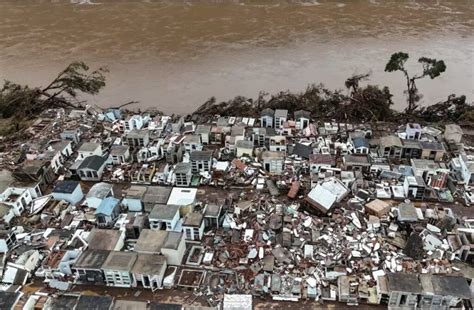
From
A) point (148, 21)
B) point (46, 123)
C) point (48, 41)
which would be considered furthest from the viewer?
point (148, 21)

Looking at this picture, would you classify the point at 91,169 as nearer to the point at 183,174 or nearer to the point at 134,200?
the point at 134,200

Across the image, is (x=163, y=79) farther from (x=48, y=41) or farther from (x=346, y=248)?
(x=346, y=248)

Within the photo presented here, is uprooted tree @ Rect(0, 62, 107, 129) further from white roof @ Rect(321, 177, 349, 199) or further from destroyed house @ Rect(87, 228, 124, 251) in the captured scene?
white roof @ Rect(321, 177, 349, 199)

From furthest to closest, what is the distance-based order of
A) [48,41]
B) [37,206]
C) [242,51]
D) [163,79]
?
[48,41], [242,51], [163,79], [37,206]

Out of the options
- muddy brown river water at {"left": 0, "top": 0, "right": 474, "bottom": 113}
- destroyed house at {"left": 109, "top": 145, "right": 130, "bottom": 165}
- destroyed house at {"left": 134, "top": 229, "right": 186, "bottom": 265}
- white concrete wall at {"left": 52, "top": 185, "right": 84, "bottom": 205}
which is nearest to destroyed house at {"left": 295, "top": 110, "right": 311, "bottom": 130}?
muddy brown river water at {"left": 0, "top": 0, "right": 474, "bottom": 113}

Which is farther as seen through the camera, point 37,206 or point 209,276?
point 37,206

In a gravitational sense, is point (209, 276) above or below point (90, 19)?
below

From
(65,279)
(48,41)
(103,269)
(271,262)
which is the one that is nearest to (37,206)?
(65,279)
